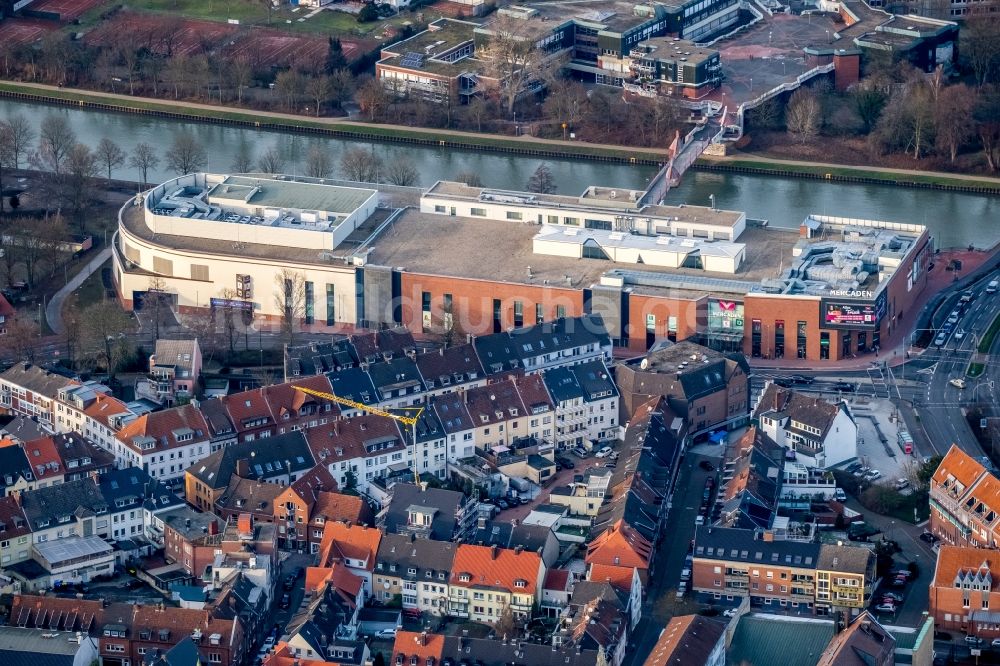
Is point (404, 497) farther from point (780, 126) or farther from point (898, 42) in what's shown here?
point (898, 42)

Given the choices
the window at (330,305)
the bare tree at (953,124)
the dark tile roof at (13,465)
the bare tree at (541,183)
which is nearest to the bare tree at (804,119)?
the bare tree at (953,124)

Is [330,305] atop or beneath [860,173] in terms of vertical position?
atop

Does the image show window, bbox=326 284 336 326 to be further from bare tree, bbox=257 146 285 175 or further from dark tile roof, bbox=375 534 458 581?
dark tile roof, bbox=375 534 458 581

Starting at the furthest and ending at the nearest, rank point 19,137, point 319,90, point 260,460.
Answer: point 319,90, point 19,137, point 260,460

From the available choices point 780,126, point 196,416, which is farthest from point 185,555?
point 780,126

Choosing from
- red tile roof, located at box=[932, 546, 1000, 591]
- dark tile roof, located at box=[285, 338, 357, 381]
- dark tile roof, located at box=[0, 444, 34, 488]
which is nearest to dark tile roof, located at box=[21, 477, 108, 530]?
dark tile roof, located at box=[0, 444, 34, 488]

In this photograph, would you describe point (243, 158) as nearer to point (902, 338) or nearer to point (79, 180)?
point (79, 180)

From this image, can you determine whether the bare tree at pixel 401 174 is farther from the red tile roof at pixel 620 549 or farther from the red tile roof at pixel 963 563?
the red tile roof at pixel 963 563

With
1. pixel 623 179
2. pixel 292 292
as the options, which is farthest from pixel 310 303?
pixel 623 179
